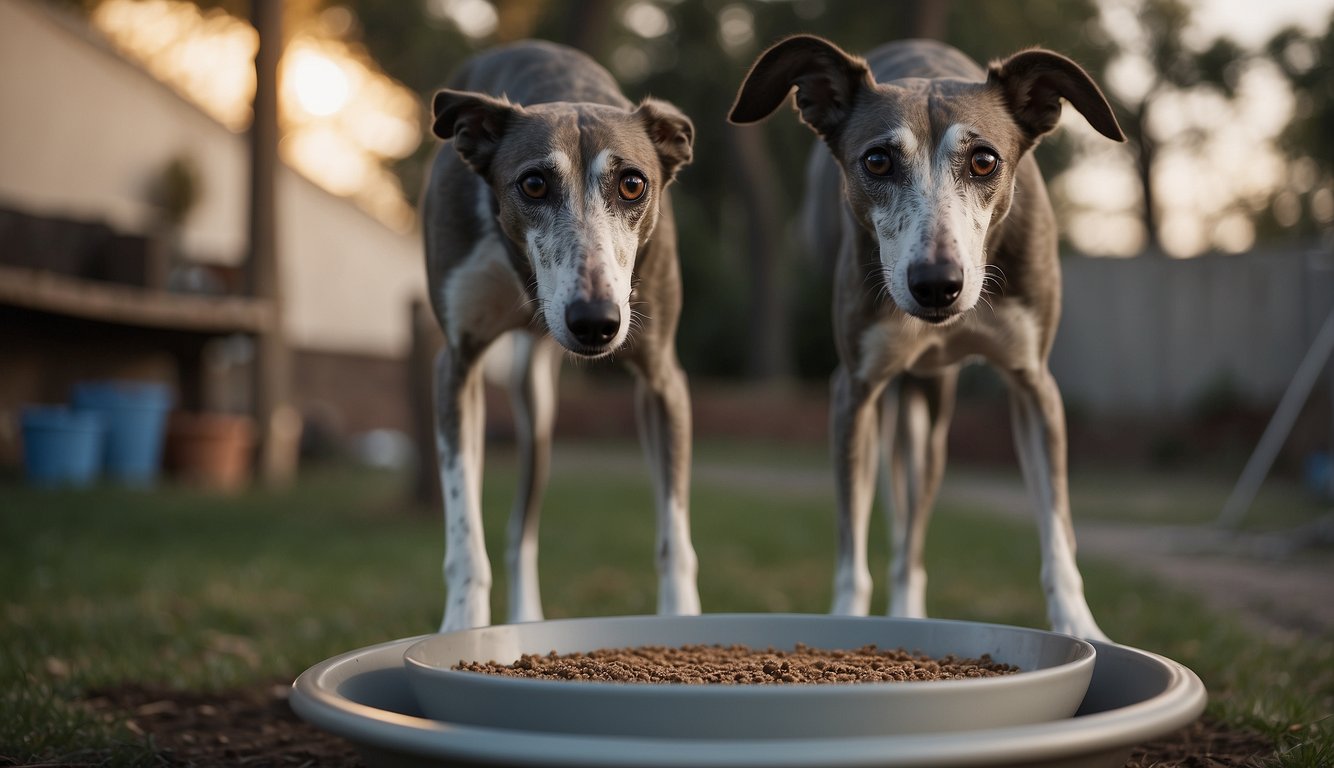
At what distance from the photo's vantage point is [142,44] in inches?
995

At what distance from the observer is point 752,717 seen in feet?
7.02

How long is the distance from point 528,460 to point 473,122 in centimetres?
173

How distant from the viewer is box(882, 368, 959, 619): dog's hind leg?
4.67 meters

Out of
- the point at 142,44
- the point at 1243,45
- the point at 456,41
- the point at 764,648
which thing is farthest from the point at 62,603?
the point at 1243,45

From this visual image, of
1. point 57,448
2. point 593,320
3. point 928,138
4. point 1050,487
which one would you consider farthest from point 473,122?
point 57,448

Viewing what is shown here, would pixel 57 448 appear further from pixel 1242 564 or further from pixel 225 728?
pixel 1242 564

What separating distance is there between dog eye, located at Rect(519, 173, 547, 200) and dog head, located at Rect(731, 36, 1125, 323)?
62 centimetres

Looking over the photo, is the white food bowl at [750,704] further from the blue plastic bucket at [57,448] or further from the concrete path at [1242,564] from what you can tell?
the blue plastic bucket at [57,448]

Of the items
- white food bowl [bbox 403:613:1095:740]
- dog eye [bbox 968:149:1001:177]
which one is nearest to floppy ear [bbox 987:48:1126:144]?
dog eye [bbox 968:149:1001:177]

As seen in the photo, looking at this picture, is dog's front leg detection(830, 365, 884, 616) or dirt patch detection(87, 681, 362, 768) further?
dog's front leg detection(830, 365, 884, 616)

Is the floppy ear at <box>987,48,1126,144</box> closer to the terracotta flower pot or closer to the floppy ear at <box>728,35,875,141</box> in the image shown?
the floppy ear at <box>728,35,875,141</box>

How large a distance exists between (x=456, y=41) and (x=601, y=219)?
29.4 metres

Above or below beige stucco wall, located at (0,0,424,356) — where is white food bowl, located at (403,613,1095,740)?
below

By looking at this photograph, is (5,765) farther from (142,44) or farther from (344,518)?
(142,44)
